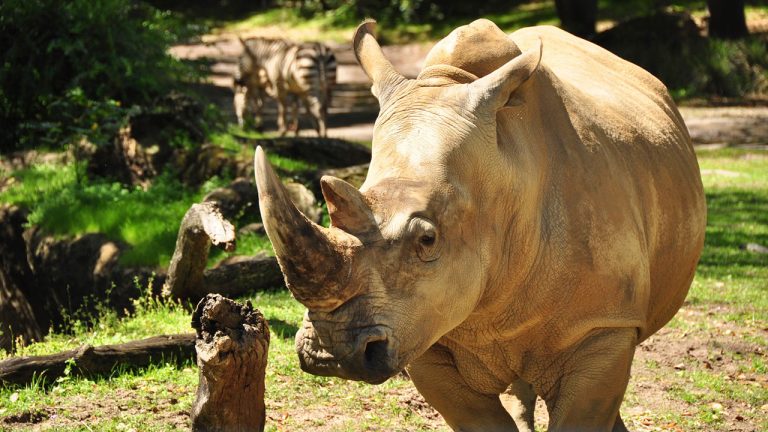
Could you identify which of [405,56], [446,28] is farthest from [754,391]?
[446,28]

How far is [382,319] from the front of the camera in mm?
3953

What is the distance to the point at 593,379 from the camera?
4.93m

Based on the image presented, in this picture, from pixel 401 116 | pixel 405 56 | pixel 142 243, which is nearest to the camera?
pixel 401 116

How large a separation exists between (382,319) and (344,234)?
0.32 m

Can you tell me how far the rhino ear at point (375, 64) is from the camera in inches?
190

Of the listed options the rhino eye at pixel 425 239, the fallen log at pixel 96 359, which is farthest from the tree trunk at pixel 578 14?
the rhino eye at pixel 425 239

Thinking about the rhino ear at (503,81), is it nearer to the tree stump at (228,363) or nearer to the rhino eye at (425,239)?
the rhino eye at (425,239)

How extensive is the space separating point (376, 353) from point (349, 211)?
19.2 inches

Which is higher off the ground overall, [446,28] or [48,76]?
[48,76]

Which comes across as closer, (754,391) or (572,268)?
(572,268)

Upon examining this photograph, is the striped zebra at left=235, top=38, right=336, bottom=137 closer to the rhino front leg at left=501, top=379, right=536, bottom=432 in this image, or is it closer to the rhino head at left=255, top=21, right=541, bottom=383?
the rhino front leg at left=501, top=379, right=536, bottom=432

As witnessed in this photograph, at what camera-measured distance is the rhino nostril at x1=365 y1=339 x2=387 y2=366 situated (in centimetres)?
392

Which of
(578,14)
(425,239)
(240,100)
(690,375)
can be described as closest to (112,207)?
(690,375)

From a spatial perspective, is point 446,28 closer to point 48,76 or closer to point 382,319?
point 48,76
